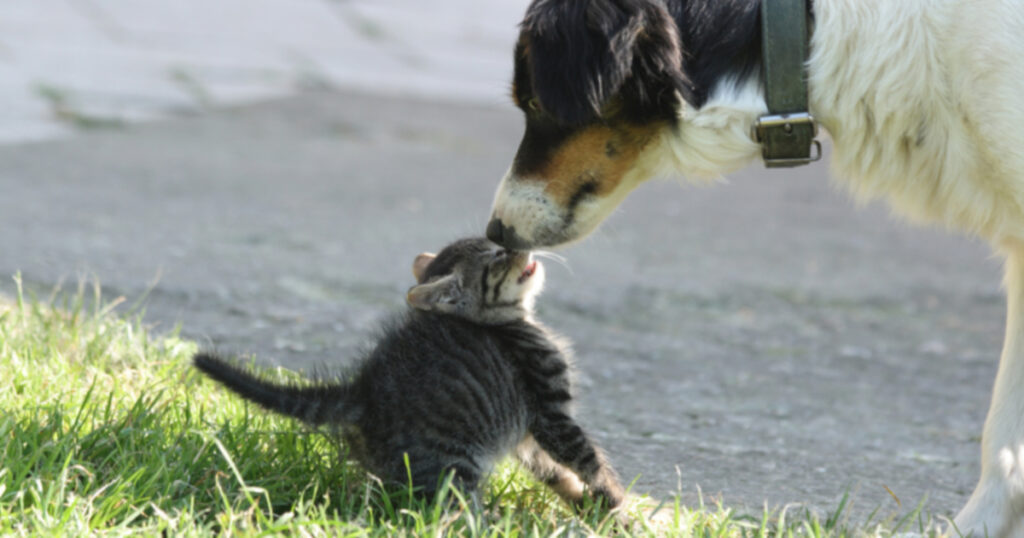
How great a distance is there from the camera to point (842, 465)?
3.40 metres

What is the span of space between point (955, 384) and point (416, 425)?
9.18 ft

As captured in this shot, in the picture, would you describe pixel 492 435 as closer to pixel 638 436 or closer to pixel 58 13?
pixel 638 436

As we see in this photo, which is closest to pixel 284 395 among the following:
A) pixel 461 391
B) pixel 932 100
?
pixel 461 391

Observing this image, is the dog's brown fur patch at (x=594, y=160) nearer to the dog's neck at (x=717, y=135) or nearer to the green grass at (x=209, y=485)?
the dog's neck at (x=717, y=135)

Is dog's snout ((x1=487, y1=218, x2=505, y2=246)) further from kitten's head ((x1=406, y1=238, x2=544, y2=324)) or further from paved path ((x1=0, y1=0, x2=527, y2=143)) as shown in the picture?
paved path ((x1=0, y1=0, x2=527, y2=143))

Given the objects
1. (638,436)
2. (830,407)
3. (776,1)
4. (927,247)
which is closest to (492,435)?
(638,436)

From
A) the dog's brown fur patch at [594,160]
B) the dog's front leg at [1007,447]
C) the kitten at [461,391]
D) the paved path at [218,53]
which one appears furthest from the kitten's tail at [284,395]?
the paved path at [218,53]

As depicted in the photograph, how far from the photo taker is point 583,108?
2.73 metres

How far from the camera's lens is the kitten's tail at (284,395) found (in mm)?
2643

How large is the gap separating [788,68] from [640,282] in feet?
10.3

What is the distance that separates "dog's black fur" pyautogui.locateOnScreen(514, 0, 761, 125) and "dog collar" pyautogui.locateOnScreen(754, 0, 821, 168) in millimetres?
49

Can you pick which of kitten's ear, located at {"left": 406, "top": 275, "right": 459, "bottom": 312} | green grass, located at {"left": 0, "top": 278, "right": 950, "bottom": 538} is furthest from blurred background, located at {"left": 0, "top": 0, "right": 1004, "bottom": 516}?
kitten's ear, located at {"left": 406, "top": 275, "right": 459, "bottom": 312}

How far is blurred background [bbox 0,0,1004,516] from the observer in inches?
149

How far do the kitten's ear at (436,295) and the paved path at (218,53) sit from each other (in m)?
5.58
